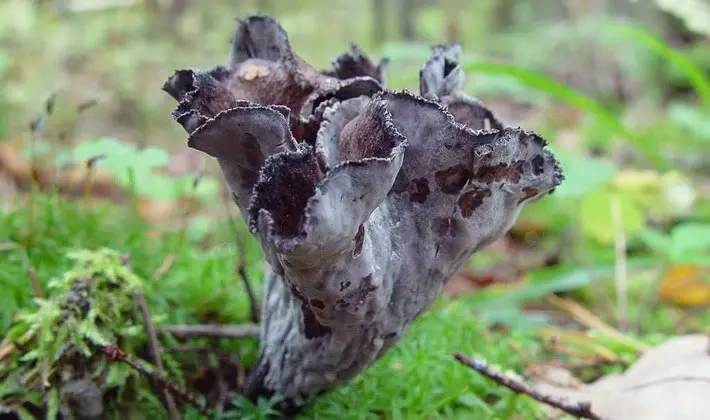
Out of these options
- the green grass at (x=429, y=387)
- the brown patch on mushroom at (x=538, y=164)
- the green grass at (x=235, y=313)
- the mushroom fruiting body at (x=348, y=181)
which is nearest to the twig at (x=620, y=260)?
the green grass at (x=235, y=313)

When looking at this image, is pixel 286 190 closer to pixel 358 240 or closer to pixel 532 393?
pixel 358 240

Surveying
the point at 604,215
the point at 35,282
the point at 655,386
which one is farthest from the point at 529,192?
the point at 604,215

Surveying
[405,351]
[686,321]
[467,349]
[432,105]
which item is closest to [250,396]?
[405,351]

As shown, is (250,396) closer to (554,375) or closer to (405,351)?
(405,351)

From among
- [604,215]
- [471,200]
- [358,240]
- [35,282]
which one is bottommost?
[35,282]

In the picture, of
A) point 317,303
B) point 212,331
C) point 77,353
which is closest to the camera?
point 317,303

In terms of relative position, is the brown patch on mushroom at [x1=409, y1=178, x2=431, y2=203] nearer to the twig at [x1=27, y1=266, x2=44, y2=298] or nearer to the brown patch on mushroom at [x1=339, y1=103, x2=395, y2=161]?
the brown patch on mushroom at [x1=339, y1=103, x2=395, y2=161]

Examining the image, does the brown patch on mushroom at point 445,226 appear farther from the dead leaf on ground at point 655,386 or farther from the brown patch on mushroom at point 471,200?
the dead leaf on ground at point 655,386
